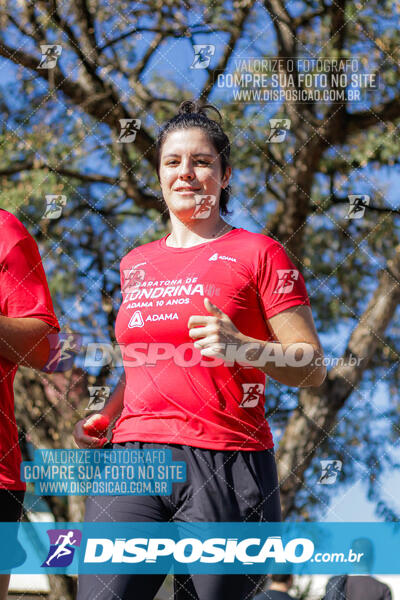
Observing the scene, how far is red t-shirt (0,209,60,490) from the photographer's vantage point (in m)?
2.21

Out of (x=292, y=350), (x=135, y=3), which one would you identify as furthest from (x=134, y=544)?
(x=135, y=3)

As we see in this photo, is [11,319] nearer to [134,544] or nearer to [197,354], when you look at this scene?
[197,354]

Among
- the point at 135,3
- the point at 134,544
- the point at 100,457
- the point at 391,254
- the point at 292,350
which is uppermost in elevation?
the point at 135,3

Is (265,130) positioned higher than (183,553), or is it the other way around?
(265,130)

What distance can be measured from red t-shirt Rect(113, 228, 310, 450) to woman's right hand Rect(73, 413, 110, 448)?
0.12 m

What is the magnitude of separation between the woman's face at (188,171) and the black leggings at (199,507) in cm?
76

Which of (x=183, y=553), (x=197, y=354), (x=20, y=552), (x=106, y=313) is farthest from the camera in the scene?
(x=106, y=313)

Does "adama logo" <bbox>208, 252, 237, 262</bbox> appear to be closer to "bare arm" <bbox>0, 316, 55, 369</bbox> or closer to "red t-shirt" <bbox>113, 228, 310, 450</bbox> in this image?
"red t-shirt" <bbox>113, 228, 310, 450</bbox>

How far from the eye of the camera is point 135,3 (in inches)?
259

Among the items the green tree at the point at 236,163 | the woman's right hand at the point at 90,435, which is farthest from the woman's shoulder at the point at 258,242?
the green tree at the point at 236,163

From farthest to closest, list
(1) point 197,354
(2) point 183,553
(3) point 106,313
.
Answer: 1. (3) point 106,313
2. (1) point 197,354
3. (2) point 183,553

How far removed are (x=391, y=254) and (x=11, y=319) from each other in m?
5.05

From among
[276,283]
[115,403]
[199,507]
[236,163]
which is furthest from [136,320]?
[236,163]

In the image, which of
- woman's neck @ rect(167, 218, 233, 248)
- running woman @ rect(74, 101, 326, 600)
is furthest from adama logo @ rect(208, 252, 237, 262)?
woman's neck @ rect(167, 218, 233, 248)
